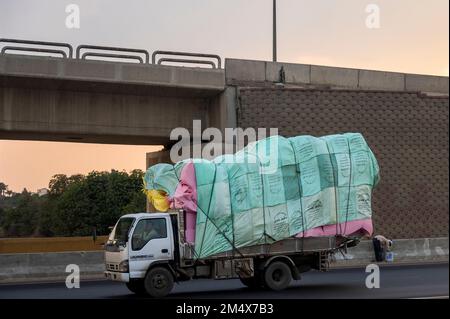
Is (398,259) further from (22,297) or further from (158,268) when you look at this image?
(22,297)

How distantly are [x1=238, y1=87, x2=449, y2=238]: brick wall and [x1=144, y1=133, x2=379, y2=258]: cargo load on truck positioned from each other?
9.40 metres

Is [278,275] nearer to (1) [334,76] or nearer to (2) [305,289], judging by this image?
(2) [305,289]

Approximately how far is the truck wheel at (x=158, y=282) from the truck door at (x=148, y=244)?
0.18m

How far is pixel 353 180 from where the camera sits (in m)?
14.9

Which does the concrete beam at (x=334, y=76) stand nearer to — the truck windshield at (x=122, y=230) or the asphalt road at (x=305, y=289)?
the asphalt road at (x=305, y=289)

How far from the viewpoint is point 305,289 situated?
48.3 ft

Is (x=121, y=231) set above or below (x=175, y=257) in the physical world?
above

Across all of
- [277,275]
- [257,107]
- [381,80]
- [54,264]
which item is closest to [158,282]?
[277,275]

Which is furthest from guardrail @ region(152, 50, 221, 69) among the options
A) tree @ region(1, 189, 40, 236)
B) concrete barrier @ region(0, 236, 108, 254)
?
tree @ region(1, 189, 40, 236)

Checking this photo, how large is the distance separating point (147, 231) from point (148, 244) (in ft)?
1.01

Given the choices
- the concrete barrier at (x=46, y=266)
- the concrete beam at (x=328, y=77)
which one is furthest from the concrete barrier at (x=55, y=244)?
the concrete beam at (x=328, y=77)

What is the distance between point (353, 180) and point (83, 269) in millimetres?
10255
